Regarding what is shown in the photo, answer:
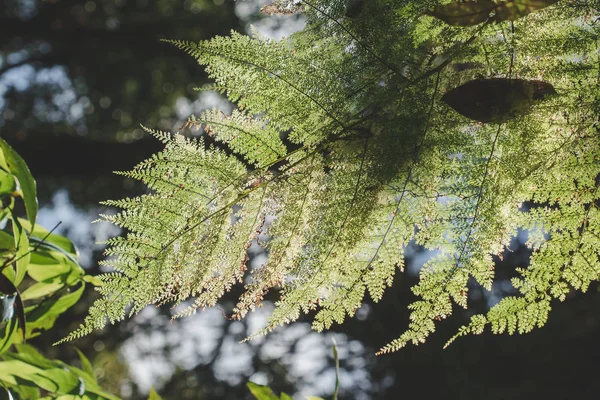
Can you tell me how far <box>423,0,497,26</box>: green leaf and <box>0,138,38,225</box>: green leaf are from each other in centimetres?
46

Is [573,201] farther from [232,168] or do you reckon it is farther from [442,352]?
[442,352]

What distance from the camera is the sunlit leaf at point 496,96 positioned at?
478 millimetres

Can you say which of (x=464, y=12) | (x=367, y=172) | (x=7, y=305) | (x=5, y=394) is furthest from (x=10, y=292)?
(x=464, y=12)

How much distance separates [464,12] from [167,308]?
338 centimetres

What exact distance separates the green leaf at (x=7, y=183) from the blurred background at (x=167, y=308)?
91.2 inches

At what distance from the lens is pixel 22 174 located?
1.83ft

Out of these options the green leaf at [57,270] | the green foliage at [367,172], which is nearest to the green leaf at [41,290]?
the green leaf at [57,270]

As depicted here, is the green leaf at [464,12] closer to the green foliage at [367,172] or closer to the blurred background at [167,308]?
the green foliage at [367,172]

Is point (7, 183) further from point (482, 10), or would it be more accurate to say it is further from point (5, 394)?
point (482, 10)

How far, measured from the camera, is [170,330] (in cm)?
371

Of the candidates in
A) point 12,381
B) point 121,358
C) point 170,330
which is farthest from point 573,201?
point 121,358

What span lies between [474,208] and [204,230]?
294 millimetres

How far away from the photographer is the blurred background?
10.0 ft

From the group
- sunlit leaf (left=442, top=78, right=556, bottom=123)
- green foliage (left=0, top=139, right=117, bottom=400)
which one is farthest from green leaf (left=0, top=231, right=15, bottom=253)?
sunlit leaf (left=442, top=78, right=556, bottom=123)
